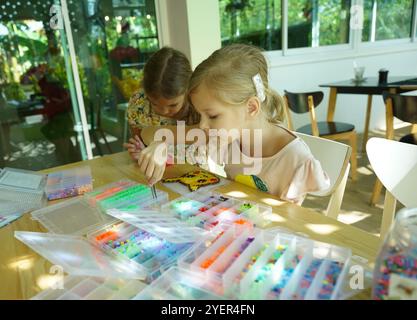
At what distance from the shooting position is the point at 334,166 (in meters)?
1.01

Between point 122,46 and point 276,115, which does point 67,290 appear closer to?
point 276,115

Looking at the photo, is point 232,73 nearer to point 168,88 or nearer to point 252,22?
point 168,88

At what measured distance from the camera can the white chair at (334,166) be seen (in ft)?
3.17

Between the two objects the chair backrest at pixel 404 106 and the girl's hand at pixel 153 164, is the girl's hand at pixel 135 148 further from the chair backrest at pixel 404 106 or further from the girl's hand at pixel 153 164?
the chair backrest at pixel 404 106

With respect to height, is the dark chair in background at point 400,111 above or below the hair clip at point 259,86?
below

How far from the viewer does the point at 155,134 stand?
1.39m

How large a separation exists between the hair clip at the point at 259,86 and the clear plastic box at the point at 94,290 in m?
0.62

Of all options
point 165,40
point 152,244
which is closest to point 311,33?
point 165,40

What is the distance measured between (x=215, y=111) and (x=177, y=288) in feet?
1.81

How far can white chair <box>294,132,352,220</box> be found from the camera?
3.17 ft

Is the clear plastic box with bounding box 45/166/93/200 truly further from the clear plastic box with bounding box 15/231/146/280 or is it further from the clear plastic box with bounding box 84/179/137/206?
the clear plastic box with bounding box 15/231/146/280

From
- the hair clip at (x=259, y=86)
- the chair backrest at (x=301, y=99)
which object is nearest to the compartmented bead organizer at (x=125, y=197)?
the hair clip at (x=259, y=86)

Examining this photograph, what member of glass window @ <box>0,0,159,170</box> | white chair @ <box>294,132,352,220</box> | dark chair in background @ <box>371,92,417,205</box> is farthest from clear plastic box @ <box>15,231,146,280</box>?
glass window @ <box>0,0,159,170</box>

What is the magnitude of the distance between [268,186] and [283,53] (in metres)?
2.64
